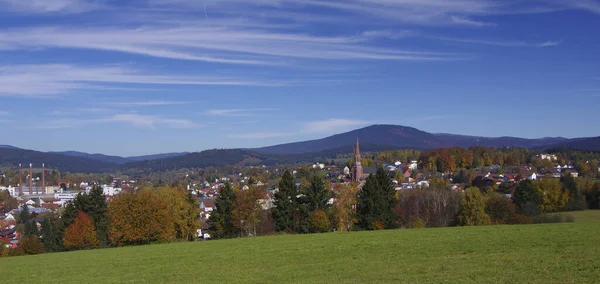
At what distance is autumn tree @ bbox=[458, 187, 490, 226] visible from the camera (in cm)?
5756

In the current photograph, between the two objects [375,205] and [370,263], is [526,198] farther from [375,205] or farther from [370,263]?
[370,263]

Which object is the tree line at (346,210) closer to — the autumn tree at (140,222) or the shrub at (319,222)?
the shrub at (319,222)

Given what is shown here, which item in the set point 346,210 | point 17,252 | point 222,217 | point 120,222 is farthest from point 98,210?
point 346,210

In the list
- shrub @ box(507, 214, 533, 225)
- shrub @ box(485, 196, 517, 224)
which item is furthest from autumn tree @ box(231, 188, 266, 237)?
shrub @ box(485, 196, 517, 224)

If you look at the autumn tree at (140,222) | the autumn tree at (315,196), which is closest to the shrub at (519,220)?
the autumn tree at (315,196)

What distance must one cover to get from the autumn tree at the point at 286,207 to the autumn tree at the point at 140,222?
1015cm

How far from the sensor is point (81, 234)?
50375mm

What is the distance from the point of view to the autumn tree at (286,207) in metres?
52.5

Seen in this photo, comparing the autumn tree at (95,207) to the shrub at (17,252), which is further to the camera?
the autumn tree at (95,207)

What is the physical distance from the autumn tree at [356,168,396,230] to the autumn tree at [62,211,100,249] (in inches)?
998

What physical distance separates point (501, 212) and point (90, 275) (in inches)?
1915

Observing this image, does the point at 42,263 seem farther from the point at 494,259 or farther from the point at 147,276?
the point at 494,259

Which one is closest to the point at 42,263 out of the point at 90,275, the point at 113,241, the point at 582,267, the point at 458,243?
the point at 90,275

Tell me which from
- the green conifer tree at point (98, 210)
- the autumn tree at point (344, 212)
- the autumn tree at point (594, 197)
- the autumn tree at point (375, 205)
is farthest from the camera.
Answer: the autumn tree at point (594, 197)
